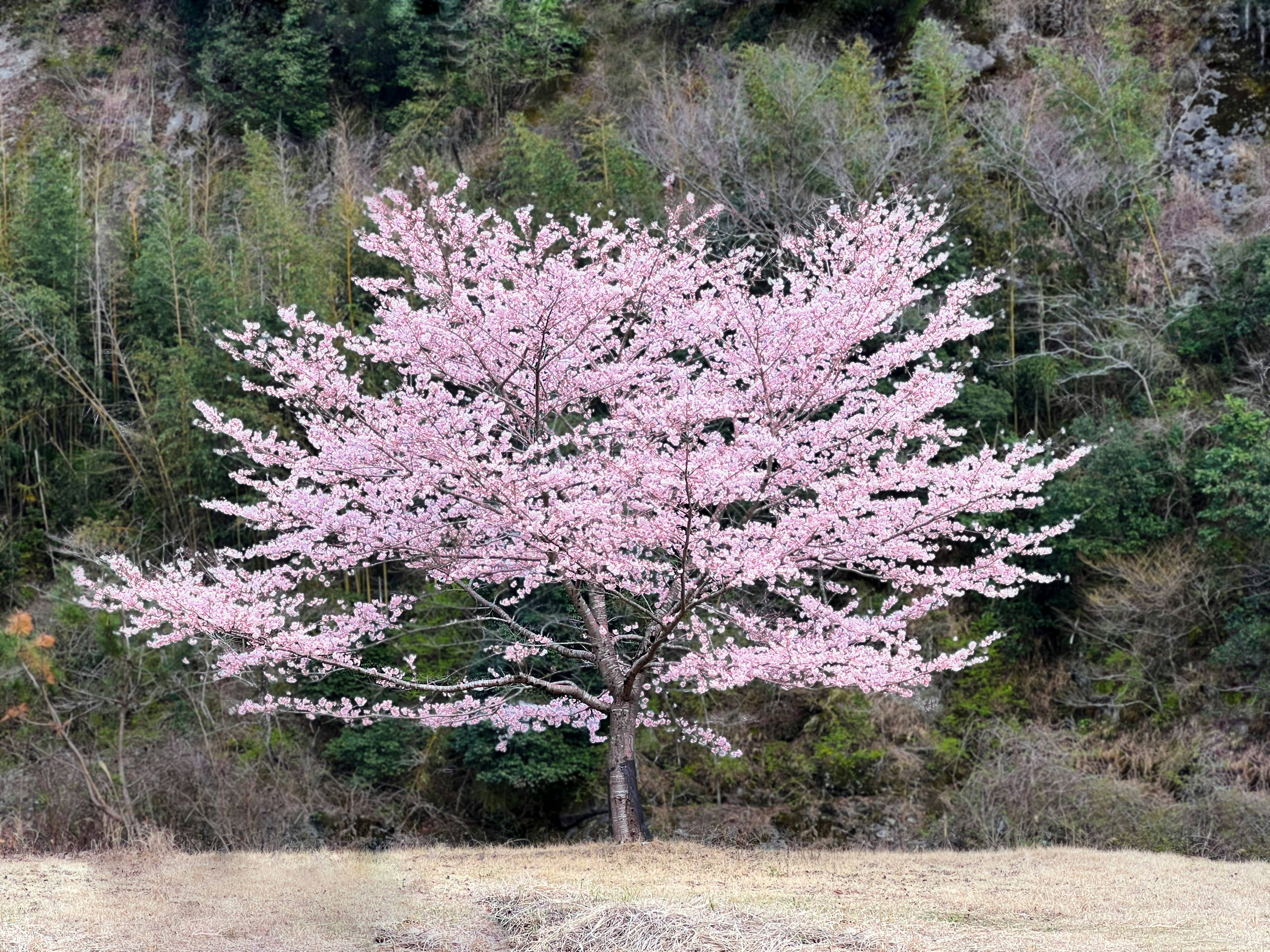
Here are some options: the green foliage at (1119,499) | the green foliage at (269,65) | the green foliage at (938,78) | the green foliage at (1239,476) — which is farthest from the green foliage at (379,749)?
the green foliage at (269,65)

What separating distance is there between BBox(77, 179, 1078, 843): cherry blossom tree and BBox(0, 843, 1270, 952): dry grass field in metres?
1.11

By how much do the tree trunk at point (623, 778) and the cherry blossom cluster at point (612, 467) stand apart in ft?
0.38

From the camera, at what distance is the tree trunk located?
26.0 ft

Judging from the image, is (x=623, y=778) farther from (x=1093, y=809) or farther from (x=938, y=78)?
(x=938, y=78)

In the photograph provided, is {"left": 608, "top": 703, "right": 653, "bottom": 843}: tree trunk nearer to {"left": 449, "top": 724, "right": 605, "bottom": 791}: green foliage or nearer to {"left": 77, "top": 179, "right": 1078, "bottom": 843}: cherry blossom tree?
{"left": 77, "top": 179, "right": 1078, "bottom": 843}: cherry blossom tree

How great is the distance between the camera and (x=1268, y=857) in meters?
9.01

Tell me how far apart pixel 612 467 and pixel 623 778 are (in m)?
2.56

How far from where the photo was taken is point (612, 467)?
21.2 feet

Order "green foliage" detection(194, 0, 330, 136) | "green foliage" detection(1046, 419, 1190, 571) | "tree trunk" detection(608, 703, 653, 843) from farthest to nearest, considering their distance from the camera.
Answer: "green foliage" detection(194, 0, 330, 136), "green foliage" detection(1046, 419, 1190, 571), "tree trunk" detection(608, 703, 653, 843)

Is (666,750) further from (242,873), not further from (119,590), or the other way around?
(119,590)

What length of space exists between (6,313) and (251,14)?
10679 millimetres

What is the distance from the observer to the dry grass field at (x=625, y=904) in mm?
5395

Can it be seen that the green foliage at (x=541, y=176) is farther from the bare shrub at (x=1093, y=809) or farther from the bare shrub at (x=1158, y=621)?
the bare shrub at (x=1093, y=809)

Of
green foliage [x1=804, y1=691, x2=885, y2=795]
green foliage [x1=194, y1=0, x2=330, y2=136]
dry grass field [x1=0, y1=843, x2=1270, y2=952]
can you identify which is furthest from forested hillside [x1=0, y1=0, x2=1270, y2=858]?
dry grass field [x1=0, y1=843, x2=1270, y2=952]
